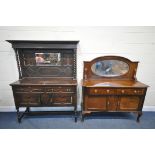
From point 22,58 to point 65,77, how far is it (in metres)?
1.15

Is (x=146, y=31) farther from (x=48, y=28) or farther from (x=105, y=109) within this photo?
(x=48, y=28)

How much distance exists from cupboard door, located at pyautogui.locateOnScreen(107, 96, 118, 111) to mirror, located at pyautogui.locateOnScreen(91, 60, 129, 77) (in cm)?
65

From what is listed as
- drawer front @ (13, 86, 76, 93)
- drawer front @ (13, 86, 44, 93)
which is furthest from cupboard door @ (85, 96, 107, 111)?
drawer front @ (13, 86, 44, 93)

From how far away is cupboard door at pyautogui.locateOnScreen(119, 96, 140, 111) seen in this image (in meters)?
2.67

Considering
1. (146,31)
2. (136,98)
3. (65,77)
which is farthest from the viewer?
(65,77)

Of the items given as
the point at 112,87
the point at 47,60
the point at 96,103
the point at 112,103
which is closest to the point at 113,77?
the point at 112,87

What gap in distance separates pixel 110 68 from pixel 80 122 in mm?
1550

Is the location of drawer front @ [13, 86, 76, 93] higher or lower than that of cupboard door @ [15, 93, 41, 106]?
higher

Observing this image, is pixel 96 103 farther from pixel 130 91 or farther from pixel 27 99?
pixel 27 99

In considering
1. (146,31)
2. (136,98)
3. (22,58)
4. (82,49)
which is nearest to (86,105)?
(136,98)

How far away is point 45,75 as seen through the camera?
302 cm

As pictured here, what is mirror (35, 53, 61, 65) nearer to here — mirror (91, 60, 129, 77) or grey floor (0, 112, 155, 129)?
mirror (91, 60, 129, 77)

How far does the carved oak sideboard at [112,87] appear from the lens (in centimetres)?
256

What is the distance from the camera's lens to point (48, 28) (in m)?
2.80
